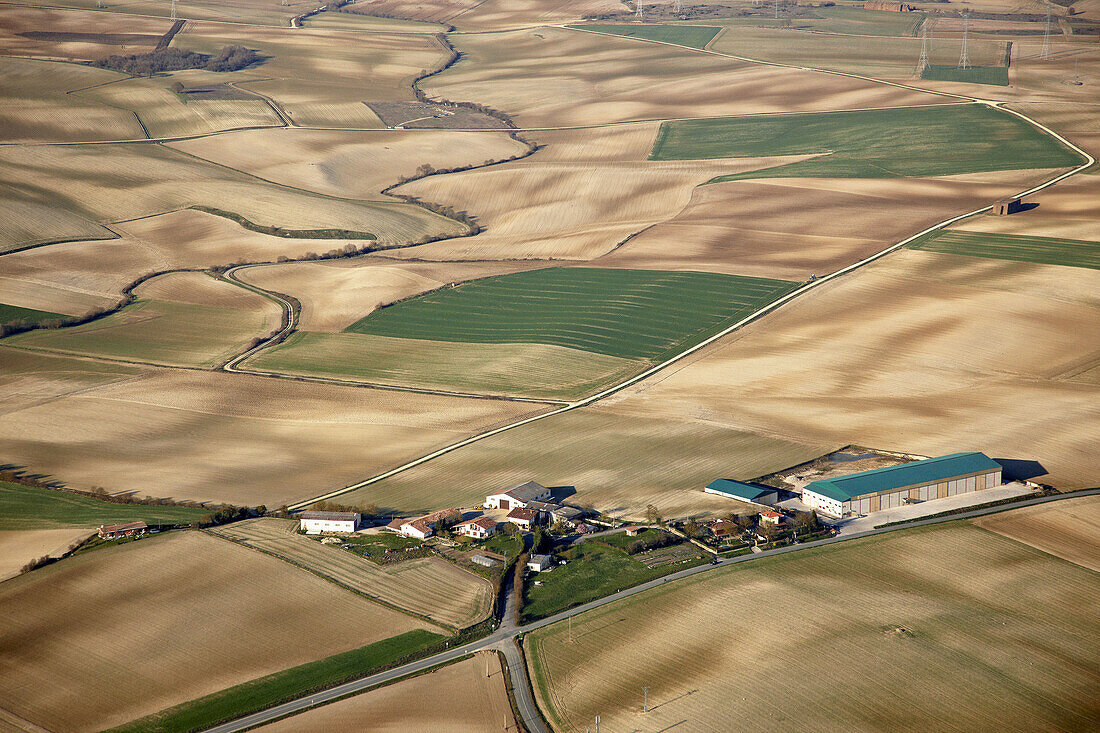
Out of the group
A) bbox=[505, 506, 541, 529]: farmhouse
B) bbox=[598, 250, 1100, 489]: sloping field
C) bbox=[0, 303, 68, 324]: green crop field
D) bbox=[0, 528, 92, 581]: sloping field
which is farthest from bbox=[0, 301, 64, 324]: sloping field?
bbox=[505, 506, 541, 529]: farmhouse

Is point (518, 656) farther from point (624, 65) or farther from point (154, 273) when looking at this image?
point (624, 65)

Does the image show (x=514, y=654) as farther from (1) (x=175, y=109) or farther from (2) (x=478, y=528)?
(1) (x=175, y=109)

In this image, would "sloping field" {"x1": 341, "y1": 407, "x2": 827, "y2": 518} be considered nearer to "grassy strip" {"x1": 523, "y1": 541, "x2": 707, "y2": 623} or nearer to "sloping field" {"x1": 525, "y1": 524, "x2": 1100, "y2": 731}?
"grassy strip" {"x1": 523, "y1": 541, "x2": 707, "y2": 623}

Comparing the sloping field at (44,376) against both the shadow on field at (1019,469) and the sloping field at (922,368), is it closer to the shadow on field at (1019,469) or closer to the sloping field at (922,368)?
the sloping field at (922,368)

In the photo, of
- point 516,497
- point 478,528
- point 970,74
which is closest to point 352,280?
point 516,497

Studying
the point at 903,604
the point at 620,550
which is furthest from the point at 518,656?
the point at 903,604

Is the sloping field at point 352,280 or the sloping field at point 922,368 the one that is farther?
the sloping field at point 352,280

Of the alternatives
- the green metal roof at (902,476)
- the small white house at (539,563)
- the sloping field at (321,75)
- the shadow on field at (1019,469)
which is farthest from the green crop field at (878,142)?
the small white house at (539,563)
